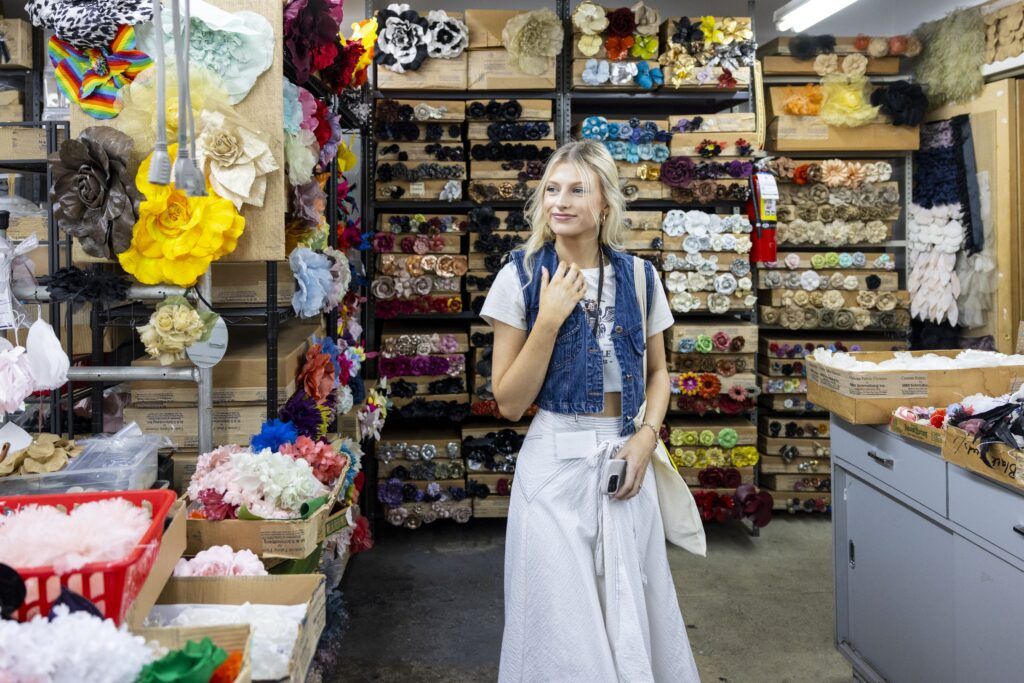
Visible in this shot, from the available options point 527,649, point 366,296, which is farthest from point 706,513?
point 527,649

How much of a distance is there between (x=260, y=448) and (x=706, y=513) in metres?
3.32

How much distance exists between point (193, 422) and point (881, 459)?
2.24m

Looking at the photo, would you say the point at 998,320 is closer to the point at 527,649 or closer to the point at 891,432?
the point at 891,432

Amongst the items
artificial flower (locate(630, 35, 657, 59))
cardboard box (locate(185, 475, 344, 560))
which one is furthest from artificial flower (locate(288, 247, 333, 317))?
artificial flower (locate(630, 35, 657, 59))

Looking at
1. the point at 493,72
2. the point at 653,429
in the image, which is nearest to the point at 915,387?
the point at 653,429

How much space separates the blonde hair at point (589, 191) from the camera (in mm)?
2209

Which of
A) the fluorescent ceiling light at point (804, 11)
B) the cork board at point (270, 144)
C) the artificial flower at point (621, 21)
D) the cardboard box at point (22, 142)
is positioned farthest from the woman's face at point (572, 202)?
the cardboard box at point (22, 142)

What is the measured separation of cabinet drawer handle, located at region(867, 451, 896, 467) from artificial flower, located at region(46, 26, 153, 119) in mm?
2568

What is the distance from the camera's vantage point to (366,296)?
510cm

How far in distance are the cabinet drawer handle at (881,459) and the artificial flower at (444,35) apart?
10.5ft

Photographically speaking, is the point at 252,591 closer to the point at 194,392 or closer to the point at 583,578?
the point at 583,578

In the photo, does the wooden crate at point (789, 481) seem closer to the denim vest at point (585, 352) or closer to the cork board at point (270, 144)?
the denim vest at point (585, 352)

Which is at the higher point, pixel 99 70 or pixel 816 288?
pixel 99 70

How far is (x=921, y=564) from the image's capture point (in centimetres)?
263
